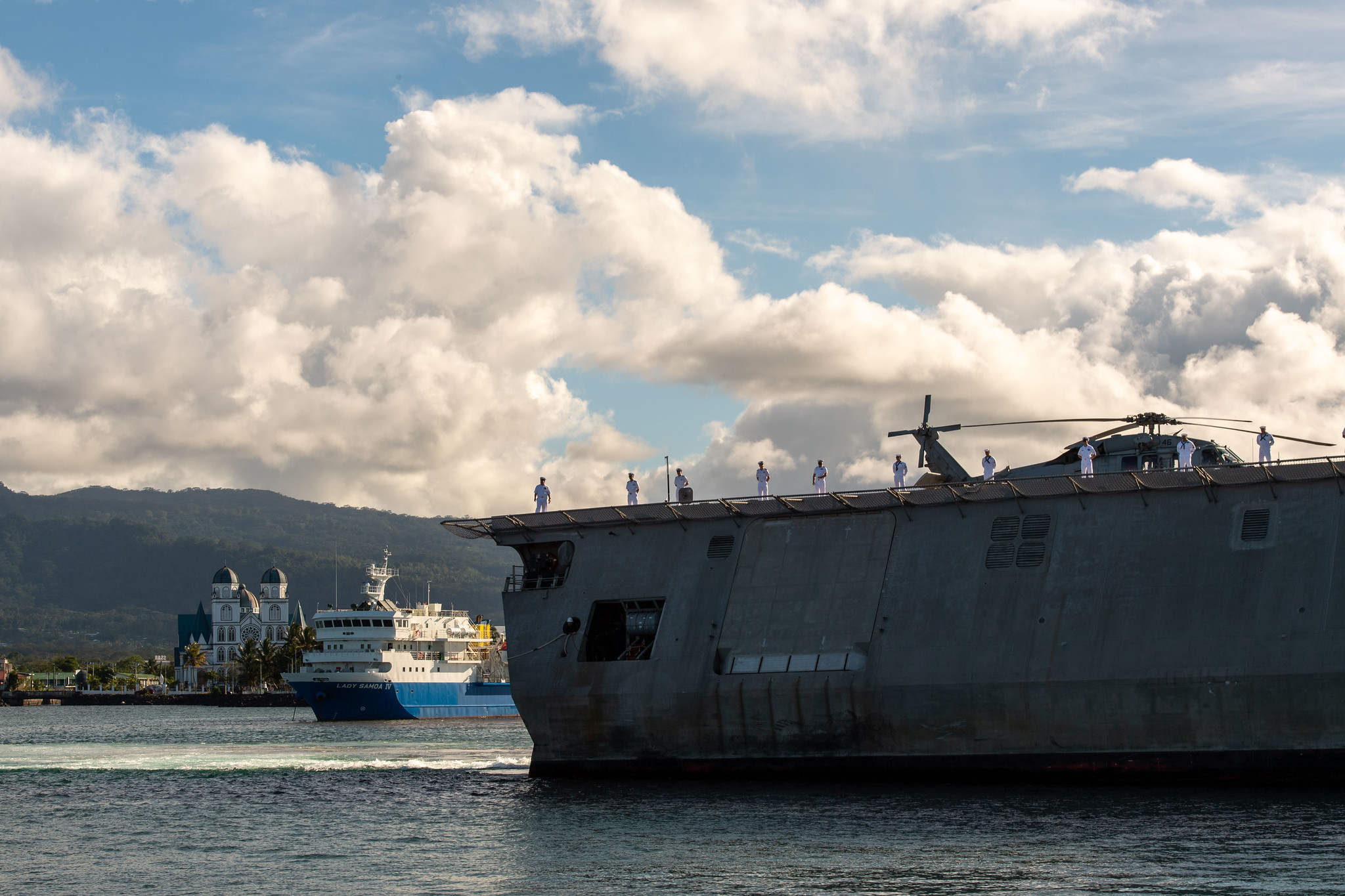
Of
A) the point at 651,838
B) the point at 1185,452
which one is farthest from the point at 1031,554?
the point at 651,838

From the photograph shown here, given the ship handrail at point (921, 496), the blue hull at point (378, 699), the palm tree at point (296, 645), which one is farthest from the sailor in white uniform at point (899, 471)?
the palm tree at point (296, 645)

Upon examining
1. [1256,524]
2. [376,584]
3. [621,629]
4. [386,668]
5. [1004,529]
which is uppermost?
[1256,524]

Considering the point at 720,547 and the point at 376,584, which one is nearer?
the point at 720,547

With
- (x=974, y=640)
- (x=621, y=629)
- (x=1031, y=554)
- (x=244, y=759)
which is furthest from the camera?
(x=244, y=759)

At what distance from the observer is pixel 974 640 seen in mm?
40406

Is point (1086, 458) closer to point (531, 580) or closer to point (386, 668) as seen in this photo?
point (531, 580)

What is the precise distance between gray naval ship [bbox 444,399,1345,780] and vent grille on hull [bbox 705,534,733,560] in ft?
0.19

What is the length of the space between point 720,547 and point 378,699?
71321mm

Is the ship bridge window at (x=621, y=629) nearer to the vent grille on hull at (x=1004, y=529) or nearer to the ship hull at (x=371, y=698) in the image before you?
the vent grille on hull at (x=1004, y=529)

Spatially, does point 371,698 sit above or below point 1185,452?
below

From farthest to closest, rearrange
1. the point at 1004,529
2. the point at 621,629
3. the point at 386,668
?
the point at 386,668, the point at 621,629, the point at 1004,529

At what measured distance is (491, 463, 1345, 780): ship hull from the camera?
37.1 m

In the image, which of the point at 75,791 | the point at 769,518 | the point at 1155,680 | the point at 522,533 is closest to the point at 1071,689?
the point at 1155,680

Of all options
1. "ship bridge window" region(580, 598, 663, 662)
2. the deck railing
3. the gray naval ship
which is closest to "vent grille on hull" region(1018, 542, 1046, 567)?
the gray naval ship
